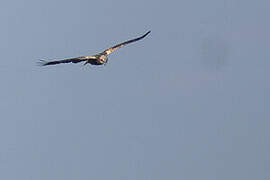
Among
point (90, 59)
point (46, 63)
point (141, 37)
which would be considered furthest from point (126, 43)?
point (46, 63)

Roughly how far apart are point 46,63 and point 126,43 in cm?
1421

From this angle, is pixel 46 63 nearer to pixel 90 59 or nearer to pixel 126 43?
pixel 90 59

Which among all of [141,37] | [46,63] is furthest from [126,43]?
[46,63]

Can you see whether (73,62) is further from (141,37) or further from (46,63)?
(141,37)

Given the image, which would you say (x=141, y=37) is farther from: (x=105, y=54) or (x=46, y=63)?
(x=46, y=63)

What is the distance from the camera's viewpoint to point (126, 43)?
79.1m

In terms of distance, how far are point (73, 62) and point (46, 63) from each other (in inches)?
148

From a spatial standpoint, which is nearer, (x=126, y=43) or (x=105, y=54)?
(x=105, y=54)

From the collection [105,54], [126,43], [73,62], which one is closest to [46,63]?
[73,62]

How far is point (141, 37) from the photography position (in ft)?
255

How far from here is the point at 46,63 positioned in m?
69.6

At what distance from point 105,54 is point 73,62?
457cm

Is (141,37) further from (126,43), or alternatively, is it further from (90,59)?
(90,59)

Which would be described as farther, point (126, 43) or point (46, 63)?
point (126, 43)
